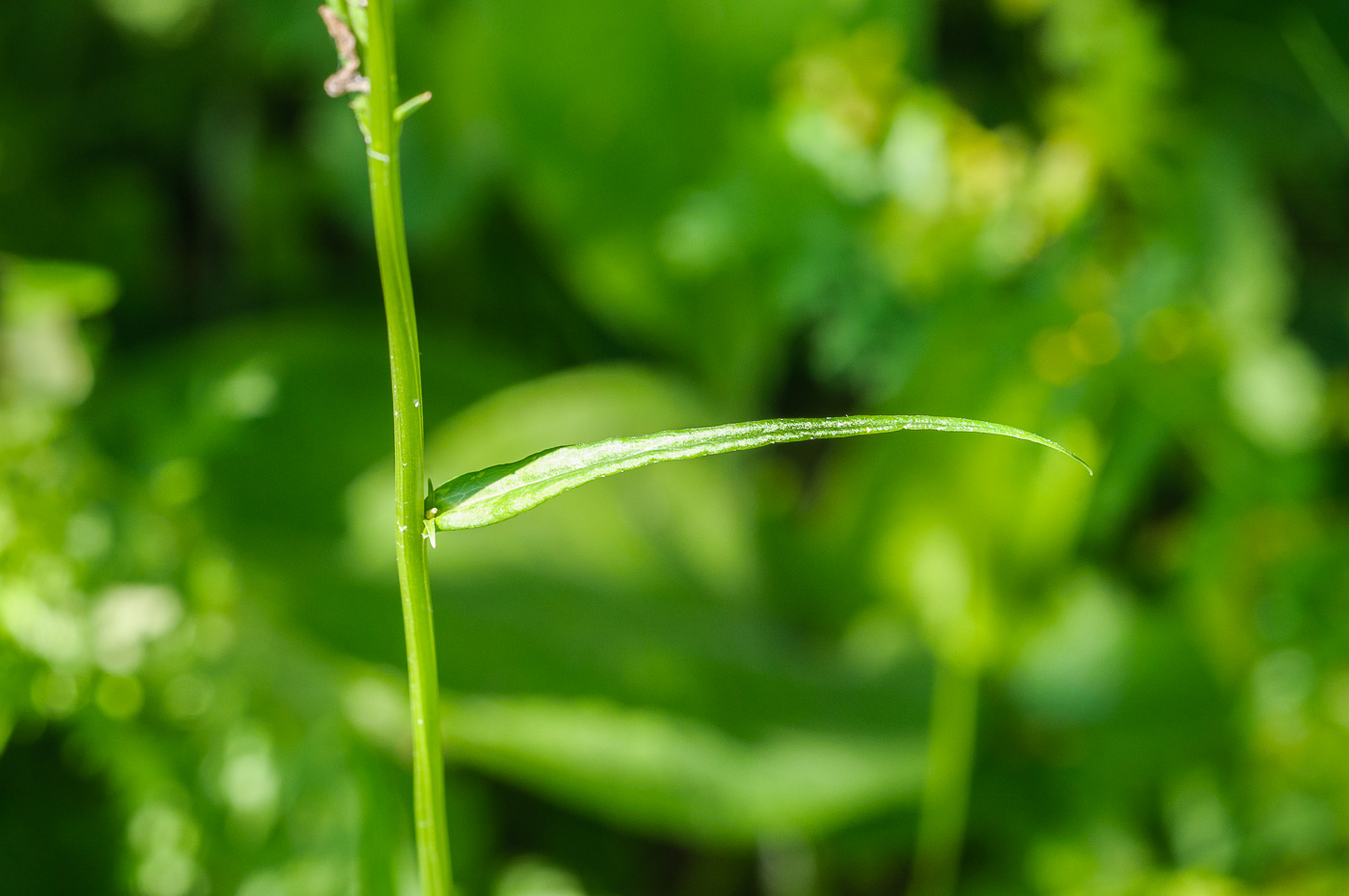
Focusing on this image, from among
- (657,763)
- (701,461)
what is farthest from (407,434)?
(701,461)

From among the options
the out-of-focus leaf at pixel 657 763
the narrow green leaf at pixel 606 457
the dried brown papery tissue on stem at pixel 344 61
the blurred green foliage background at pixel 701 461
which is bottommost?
the narrow green leaf at pixel 606 457

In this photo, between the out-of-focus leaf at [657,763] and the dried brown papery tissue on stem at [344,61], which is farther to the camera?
the out-of-focus leaf at [657,763]

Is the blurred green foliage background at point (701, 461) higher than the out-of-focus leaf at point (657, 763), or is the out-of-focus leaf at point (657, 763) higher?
the blurred green foliage background at point (701, 461)

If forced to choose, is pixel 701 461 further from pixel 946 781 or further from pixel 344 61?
pixel 344 61

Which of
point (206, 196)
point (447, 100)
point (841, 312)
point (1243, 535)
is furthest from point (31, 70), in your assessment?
point (1243, 535)

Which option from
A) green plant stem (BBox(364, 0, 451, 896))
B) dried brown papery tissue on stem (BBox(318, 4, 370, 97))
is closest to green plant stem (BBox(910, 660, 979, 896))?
green plant stem (BBox(364, 0, 451, 896))

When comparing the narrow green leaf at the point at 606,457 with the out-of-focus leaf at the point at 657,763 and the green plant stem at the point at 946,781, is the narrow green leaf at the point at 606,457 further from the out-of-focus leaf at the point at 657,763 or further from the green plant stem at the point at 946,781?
the green plant stem at the point at 946,781

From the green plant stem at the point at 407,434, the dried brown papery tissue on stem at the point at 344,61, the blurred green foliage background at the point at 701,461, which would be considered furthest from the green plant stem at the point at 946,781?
the dried brown papery tissue on stem at the point at 344,61
